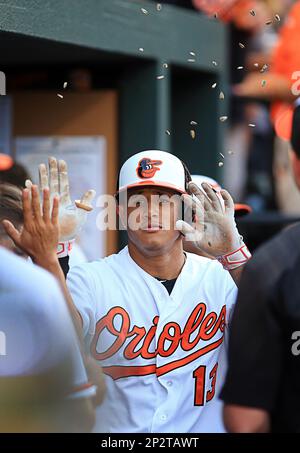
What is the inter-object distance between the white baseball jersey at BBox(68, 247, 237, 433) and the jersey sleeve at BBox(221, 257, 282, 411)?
76cm

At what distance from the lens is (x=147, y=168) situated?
3.41m

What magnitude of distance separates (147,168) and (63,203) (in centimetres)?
32

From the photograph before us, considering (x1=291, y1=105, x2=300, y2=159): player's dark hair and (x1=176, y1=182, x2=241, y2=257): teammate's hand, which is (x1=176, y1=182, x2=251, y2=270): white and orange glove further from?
(x1=291, y1=105, x2=300, y2=159): player's dark hair

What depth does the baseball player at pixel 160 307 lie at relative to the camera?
3.33 meters

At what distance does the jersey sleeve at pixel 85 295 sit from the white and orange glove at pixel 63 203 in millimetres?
147

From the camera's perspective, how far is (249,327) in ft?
8.27

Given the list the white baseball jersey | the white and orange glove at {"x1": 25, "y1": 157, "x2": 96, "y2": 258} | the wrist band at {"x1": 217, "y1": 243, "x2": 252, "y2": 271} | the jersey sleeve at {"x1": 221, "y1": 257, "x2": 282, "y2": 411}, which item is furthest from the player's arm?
the jersey sleeve at {"x1": 221, "y1": 257, "x2": 282, "y2": 411}

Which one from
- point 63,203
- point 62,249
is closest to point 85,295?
point 62,249

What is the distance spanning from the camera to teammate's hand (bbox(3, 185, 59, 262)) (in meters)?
3.22

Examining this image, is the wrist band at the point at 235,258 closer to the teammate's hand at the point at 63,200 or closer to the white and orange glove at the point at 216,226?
the white and orange glove at the point at 216,226

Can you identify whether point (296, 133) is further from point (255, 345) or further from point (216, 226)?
point (216, 226)

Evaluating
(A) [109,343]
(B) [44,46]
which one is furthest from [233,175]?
(A) [109,343]

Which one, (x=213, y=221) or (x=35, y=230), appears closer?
(x=35, y=230)

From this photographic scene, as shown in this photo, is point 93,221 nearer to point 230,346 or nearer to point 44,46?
point 44,46
